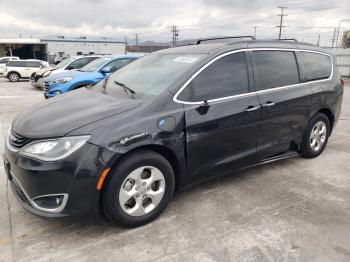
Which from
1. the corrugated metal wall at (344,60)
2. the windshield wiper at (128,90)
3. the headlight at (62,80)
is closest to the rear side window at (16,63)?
the headlight at (62,80)

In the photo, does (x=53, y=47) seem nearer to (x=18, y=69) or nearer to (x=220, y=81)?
(x=18, y=69)

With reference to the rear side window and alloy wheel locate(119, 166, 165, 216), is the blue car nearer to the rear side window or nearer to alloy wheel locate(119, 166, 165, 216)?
alloy wheel locate(119, 166, 165, 216)

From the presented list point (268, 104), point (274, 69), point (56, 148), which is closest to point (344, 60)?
point (274, 69)

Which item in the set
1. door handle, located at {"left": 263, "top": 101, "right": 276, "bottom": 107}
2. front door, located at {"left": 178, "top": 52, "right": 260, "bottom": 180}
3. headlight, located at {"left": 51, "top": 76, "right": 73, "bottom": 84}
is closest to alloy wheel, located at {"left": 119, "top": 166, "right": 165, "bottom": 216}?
front door, located at {"left": 178, "top": 52, "right": 260, "bottom": 180}

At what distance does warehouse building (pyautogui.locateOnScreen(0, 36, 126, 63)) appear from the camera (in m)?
48.4

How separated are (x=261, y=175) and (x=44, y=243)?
2.72 meters

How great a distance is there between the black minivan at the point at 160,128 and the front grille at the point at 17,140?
0.01 meters

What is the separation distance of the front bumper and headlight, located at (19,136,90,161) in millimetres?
39

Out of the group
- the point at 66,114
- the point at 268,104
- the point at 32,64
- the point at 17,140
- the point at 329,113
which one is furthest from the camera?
the point at 32,64

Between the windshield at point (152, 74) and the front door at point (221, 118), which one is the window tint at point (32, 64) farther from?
the front door at point (221, 118)

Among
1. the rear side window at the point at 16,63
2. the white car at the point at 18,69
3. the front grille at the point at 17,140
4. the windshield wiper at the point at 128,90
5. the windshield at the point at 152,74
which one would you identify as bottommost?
the white car at the point at 18,69

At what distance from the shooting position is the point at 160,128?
282 centimetres

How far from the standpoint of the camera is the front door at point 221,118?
10.1 ft

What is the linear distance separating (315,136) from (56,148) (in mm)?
3716
